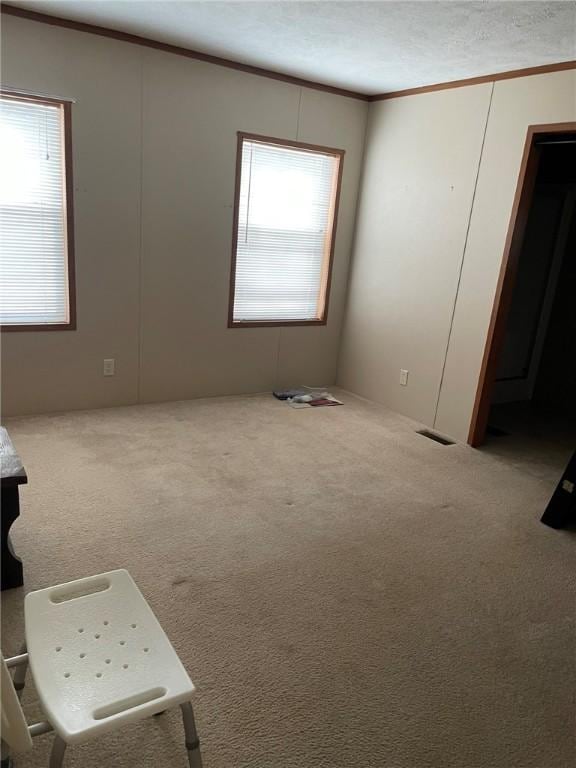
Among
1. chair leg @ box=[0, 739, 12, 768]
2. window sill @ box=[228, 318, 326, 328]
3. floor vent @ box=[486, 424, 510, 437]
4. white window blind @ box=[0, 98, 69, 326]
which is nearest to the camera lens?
chair leg @ box=[0, 739, 12, 768]

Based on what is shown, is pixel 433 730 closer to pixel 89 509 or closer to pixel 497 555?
pixel 497 555

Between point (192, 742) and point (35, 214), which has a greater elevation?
point (35, 214)

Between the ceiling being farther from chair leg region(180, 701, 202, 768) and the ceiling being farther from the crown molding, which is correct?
chair leg region(180, 701, 202, 768)

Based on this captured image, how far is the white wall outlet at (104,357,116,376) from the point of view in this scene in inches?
159

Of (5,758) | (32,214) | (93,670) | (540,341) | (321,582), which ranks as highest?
(32,214)

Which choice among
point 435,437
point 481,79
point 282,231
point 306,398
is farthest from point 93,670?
point 481,79

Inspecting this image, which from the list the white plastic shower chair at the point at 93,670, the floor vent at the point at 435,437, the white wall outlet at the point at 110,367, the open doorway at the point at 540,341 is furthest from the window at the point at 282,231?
the white plastic shower chair at the point at 93,670

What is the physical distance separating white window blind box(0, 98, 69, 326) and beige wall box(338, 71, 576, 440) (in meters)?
2.47

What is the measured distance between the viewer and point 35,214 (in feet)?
11.7

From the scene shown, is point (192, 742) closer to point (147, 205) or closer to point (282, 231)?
point (147, 205)

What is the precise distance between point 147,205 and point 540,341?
3.80 meters

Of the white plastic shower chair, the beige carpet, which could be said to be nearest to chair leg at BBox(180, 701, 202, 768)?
the white plastic shower chair

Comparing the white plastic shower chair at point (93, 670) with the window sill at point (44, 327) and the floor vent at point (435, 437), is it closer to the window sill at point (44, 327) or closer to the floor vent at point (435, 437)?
the window sill at point (44, 327)

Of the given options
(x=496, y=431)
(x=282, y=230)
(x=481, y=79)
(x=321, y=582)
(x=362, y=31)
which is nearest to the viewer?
(x=321, y=582)
